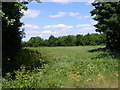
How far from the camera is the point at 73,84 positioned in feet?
27.7

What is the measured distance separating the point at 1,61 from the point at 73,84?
3.94 m

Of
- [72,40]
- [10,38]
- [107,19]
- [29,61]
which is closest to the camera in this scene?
[10,38]

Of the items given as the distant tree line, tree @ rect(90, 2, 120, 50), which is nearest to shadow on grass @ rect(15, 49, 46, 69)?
tree @ rect(90, 2, 120, 50)

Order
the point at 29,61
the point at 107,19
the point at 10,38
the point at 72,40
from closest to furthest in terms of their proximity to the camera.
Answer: the point at 10,38, the point at 29,61, the point at 107,19, the point at 72,40

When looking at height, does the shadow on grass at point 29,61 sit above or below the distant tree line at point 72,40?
below

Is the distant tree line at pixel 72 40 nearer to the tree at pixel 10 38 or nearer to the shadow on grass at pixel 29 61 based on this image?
the shadow on grass at pixel 29 61

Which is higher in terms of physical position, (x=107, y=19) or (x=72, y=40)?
(x=107, y=19)

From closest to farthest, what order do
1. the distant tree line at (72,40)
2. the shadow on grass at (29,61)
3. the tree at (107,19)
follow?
the shadow on grass at (29,61)
the tree at (107,19)
the distant tree line at (72,40)

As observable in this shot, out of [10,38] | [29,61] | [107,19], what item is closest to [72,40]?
[107,19]

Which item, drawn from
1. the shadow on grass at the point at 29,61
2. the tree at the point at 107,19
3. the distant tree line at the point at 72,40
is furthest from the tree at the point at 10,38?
the distant tree line at the point at 72,40

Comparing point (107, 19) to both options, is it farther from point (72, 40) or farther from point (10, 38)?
point (72, 40)

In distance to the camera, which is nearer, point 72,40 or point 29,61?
point 29,61

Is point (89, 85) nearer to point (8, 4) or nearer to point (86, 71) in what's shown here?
point (86, 71)

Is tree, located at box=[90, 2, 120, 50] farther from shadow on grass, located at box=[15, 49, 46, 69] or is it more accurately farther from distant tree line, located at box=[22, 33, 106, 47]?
distant tree line, located at box=[22, 33, 106, 47]
